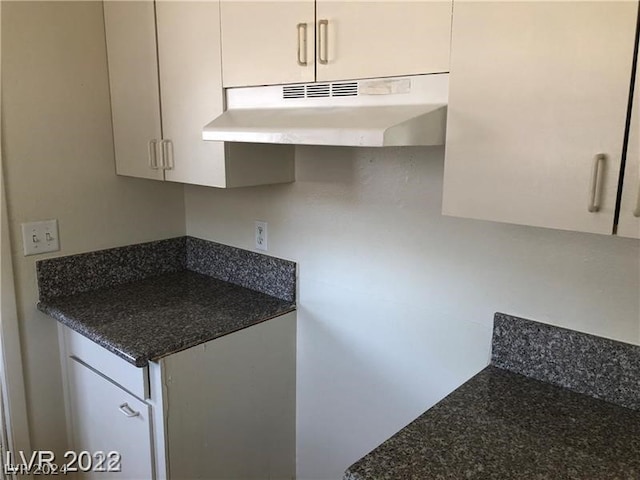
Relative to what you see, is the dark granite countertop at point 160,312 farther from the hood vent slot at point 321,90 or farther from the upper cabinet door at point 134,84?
the hood vent slot at point 321,90

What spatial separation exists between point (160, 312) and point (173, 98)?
0.75 m

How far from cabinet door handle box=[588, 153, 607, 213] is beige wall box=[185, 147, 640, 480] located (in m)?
0.32

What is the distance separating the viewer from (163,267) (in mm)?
2307

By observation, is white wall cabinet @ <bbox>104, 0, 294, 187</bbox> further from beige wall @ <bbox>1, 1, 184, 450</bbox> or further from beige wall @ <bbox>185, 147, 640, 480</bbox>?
beige wall @ <bbox>185, 147, 640, 480</bbox>

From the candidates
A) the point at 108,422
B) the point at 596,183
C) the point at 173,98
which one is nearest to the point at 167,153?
the point at 173,98

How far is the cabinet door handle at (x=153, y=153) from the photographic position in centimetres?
188

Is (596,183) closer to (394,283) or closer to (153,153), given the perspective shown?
(394,283)

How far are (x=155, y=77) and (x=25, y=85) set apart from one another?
43cm

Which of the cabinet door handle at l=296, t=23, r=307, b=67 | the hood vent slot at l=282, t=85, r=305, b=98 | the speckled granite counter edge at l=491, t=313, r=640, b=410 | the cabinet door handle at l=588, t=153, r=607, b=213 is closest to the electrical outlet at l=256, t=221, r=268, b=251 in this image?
the hood vent slot at l=282, t=85, r=305, b=98

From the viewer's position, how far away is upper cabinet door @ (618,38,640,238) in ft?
2.99

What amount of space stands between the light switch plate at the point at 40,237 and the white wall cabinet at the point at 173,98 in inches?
14.0

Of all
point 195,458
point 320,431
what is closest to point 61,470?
point 195,458

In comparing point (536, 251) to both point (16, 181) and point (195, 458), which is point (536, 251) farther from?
point (16, 181)

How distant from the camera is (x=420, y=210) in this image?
1.56m
